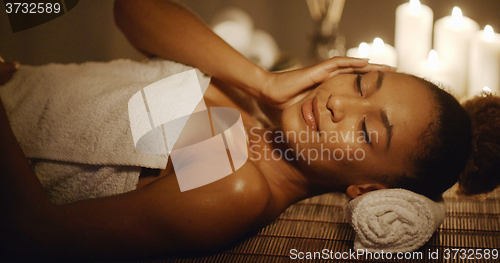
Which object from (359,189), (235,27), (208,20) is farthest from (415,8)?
(208,20)

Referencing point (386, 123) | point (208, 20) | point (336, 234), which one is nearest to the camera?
point (386, 123)

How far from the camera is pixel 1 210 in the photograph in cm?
75

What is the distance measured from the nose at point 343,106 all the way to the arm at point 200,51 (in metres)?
0.14

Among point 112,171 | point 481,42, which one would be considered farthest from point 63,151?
point 481,42

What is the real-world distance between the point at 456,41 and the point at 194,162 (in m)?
1.21

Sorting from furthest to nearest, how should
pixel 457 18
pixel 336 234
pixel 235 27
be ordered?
pixel 235 27
pixel 457 18
pixel 336 234

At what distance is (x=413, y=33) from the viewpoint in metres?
1.45

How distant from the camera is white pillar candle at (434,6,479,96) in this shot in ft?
4.61

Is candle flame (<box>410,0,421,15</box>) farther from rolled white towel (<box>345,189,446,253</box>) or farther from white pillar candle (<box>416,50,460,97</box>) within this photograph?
rolled white towel (<box>345,189,446,253</box>)

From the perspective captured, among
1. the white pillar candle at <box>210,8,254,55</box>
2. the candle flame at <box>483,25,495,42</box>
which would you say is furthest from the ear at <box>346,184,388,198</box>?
the white pillar candle at <box>210,8,254,55</box>

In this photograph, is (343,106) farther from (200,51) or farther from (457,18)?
(457,18)

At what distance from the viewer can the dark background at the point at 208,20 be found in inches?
64.5

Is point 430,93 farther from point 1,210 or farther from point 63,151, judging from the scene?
point 1,210

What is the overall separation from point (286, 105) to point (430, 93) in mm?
361
